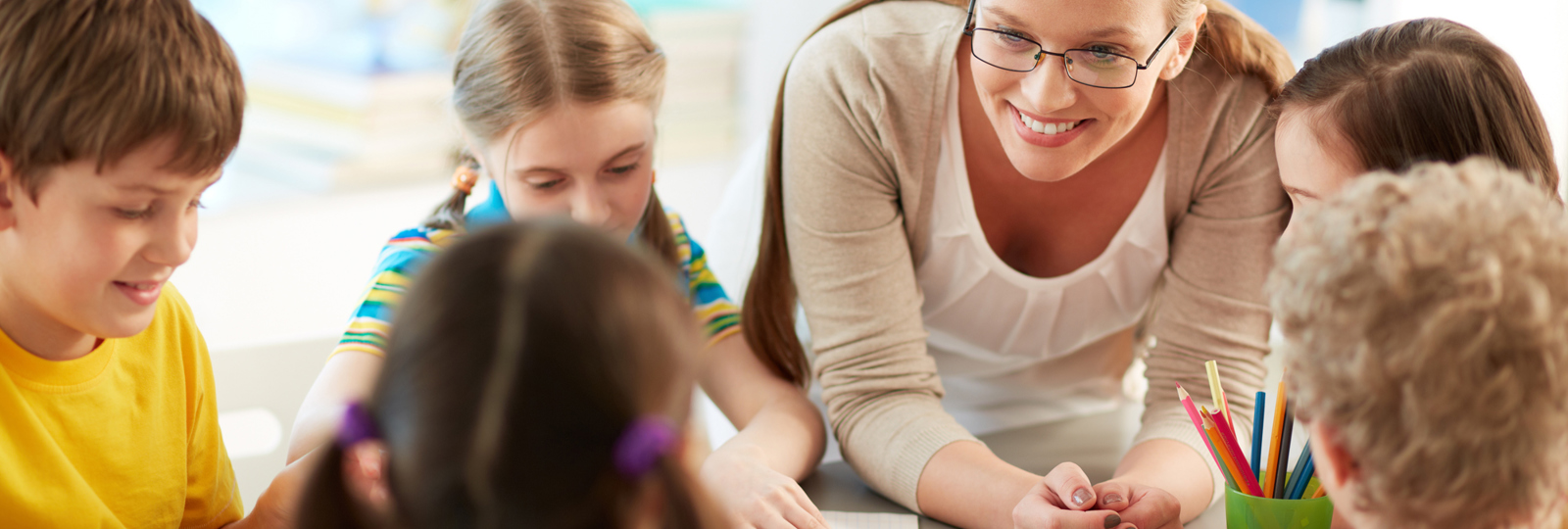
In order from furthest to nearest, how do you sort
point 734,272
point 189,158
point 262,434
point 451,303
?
point 734,272, point 262,434, point 189,158, point 451,303

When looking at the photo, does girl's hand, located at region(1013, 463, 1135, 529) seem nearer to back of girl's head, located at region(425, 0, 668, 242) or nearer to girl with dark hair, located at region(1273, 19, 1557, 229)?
girl with dark hair, located at region(1273, 19, 1557, 229)

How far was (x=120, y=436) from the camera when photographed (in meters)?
0.84

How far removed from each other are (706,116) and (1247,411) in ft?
7.59

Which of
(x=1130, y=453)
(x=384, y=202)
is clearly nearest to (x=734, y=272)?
(x=1130, y=453)

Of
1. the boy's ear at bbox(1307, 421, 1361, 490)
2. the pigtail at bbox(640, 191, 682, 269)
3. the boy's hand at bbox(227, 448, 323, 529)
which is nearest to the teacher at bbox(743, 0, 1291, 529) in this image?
the pigtail at bbox(640, 191, 682, 269)

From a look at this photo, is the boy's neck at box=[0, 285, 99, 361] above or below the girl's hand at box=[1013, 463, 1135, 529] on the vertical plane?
above

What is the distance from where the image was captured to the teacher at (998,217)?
3.26ft

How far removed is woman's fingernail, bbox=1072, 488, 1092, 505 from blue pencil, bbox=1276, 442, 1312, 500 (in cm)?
14

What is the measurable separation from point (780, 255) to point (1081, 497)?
16.1 inches

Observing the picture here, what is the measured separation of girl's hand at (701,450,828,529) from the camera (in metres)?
0.90

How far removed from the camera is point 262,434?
3.77ft

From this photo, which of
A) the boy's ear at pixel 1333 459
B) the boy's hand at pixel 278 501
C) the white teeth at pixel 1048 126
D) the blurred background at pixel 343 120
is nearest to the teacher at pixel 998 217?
the white teeth at pixel 1048 126

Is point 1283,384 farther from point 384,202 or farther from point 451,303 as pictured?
point 384,202

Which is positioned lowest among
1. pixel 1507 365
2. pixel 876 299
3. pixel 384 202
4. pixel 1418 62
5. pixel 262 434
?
pixel 384 202
